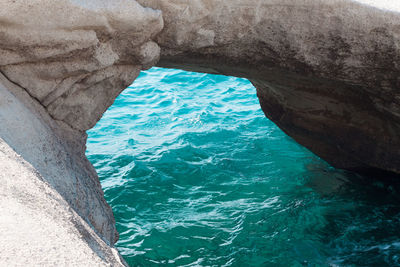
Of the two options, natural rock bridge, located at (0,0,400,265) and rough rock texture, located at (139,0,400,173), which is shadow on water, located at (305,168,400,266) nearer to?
rough rock texture, located at (139,0,400,173)

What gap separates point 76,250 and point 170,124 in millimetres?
6132

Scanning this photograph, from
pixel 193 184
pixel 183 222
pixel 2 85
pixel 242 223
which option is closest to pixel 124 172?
pixel 193 184

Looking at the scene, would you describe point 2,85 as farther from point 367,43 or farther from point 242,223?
point 242,223

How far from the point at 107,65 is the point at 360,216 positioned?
3.38 m

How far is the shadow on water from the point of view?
4.30 m

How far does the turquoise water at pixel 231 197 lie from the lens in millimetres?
4395

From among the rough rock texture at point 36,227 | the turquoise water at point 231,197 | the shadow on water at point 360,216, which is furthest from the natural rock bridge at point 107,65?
the turquoise water at point 231,197

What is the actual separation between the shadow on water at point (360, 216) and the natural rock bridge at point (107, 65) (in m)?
1.01

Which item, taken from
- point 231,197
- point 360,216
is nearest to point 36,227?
point 231,197

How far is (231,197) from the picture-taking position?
538 centimetres

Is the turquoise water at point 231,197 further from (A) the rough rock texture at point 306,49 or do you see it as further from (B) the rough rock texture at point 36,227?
(B) the rough rock texture at point 36,227

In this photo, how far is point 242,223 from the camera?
15.9ft

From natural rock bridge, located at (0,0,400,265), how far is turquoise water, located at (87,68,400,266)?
1.19 meters

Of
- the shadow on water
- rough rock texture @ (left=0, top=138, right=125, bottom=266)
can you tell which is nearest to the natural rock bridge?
rough rock texture @ (left=0, top=138, right=125, bottom=266)
